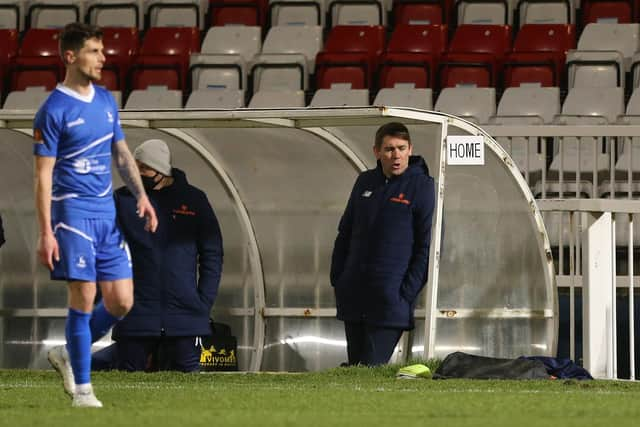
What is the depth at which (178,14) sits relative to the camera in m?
20.0

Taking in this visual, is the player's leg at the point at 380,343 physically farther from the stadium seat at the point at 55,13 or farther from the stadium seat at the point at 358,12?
the stadium seat at the point at 55,13

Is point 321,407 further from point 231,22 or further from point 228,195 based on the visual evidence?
point 231,22

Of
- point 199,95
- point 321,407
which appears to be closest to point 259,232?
point 321,407

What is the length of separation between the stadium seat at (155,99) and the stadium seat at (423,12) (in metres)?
3.40

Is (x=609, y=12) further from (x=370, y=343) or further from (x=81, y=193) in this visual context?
(x=81, y=193)

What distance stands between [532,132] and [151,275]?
14.4 ft

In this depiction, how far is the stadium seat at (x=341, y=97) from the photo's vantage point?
16.7 meters

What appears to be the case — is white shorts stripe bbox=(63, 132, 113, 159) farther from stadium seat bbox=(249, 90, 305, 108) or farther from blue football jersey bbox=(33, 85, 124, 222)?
stadium seat bbox=(249, 90, 305, 108)

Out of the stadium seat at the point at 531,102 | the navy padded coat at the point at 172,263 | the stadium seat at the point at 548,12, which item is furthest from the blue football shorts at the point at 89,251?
the stadium seat at the point at 548,12

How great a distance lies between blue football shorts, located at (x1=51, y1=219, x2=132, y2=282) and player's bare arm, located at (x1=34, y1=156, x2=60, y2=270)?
72 millimetres

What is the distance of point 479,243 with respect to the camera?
10945mm

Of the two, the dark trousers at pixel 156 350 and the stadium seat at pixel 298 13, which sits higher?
the stadium seat at pixel 298 13

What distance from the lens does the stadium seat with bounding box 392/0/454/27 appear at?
1909 centimetres

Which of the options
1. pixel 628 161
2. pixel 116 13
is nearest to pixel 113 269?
pixel 628 161
